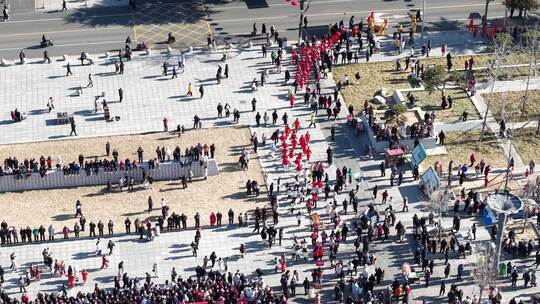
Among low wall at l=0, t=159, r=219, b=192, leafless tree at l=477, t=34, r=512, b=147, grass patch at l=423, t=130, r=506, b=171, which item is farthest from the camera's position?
leafless tree at l=477, t=34, r=512, b=147

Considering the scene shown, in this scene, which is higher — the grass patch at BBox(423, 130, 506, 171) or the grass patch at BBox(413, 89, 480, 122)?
the grass patch at BBox(413, 89, 480, 122)

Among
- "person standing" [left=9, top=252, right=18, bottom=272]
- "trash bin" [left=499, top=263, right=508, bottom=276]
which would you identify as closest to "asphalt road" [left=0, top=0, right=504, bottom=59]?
"person standing" [left=9, top=252, right=18, bottom=272]

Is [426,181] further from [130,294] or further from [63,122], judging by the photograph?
[63,122]

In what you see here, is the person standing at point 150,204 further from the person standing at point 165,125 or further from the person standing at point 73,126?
the person standing at point 73,126

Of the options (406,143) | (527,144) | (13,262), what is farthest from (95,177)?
(527,144)

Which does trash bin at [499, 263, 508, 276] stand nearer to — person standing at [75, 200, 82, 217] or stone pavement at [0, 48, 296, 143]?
stone pavement at [0, 48, 296, 143]
